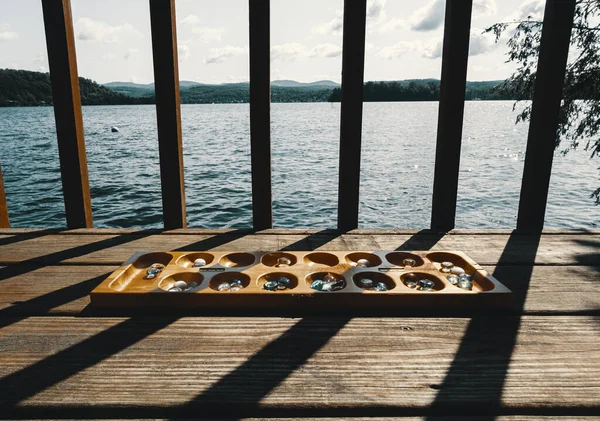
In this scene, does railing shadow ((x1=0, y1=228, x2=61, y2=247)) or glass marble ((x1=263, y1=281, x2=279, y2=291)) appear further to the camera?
railing shadow ((x1=0, y1=228, x2=61, y2=247))

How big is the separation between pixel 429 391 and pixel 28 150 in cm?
3267

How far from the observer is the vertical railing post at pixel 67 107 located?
2457mm

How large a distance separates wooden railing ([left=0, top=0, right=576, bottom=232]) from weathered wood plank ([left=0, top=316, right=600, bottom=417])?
4.13ft

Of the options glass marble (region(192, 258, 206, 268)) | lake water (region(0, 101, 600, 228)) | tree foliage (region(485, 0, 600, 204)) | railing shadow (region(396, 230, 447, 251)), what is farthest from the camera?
lake water (region(0, 101, 600, 228))

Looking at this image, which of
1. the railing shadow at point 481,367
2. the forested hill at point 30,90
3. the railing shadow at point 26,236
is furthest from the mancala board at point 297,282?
the forested hill at point 30,90

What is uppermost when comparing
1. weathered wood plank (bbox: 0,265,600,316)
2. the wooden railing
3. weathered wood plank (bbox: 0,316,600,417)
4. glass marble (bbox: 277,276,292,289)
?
the wooden railing

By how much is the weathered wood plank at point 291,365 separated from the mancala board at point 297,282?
0.09m

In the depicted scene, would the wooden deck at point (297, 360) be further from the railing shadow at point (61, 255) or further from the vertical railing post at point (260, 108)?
the vertical railing post at point (260, 108)

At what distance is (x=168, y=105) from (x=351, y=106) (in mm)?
1134

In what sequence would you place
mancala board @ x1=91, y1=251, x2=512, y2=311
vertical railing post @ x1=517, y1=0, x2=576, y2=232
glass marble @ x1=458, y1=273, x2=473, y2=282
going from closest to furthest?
1. mancala board @ x1=91, y1=251, x2=512, y2=311
2. glass marble @ x1=458, y1=273, x2=473, y2=282
3. vertical railing post @ x1=517, y1=0, x2=576, y2=232

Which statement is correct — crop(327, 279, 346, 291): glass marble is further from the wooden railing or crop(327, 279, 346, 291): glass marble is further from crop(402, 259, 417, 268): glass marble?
the wooden railing

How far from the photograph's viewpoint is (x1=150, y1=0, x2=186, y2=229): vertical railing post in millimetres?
2455

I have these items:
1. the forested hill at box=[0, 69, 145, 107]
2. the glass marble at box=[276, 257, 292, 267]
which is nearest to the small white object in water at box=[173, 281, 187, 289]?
the glass marble at box=[276, 257, 292, 267]

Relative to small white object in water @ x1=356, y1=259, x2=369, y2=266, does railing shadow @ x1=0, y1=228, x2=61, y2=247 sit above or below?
below
